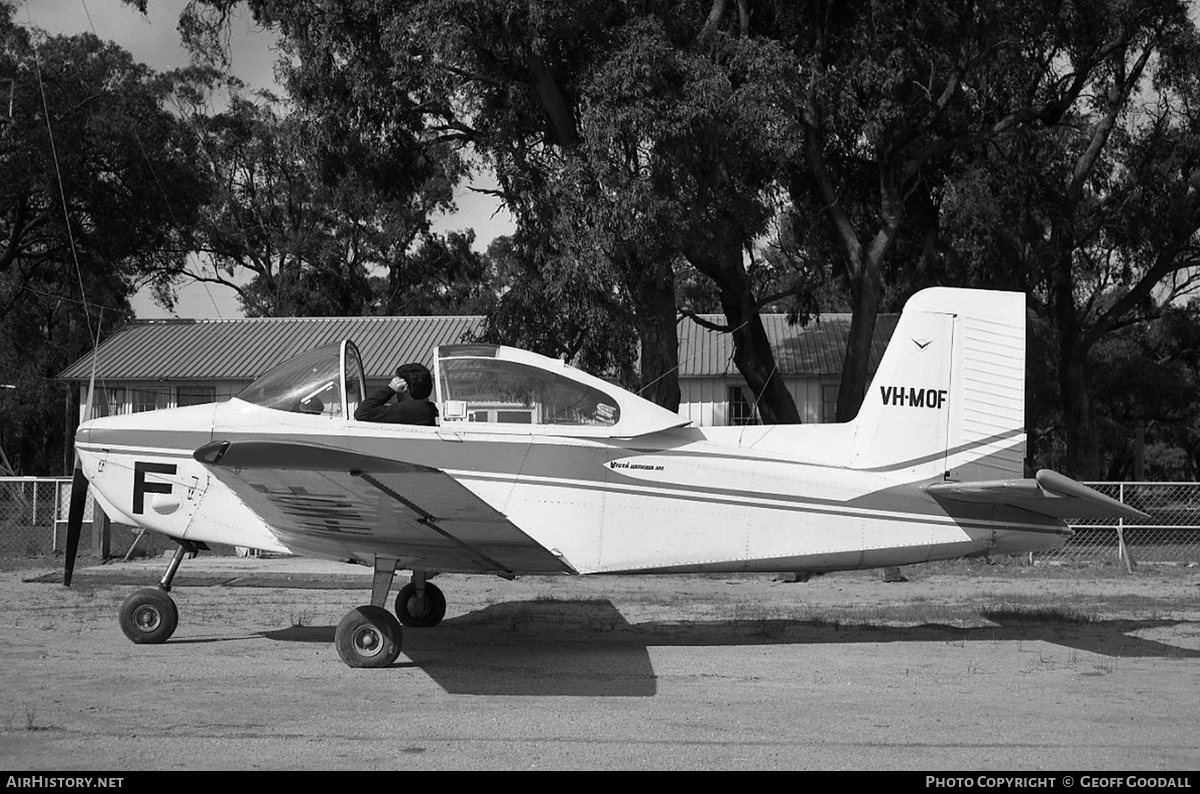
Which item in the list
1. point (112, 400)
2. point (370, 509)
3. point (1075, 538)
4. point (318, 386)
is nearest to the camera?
point (370, 509)

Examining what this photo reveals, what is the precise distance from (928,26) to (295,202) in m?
31.6

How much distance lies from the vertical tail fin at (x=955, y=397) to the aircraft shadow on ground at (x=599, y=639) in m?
1.59

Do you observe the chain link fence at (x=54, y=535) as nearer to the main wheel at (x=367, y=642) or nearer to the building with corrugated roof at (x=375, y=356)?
the main wheel at (x=367, y=642)

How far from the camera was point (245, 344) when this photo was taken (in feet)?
109

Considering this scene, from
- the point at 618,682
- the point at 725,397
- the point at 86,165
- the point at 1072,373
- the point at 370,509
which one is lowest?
the point at 618,682

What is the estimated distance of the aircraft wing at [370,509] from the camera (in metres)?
6.45

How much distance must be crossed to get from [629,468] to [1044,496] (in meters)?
3.04

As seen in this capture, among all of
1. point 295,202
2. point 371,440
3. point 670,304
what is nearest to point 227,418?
point 371,440

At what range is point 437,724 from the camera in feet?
20.2

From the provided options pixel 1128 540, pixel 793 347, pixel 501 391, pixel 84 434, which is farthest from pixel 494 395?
pixel 793 347

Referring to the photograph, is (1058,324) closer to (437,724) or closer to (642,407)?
(642,407)

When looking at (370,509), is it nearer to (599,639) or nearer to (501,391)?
(501,391)
